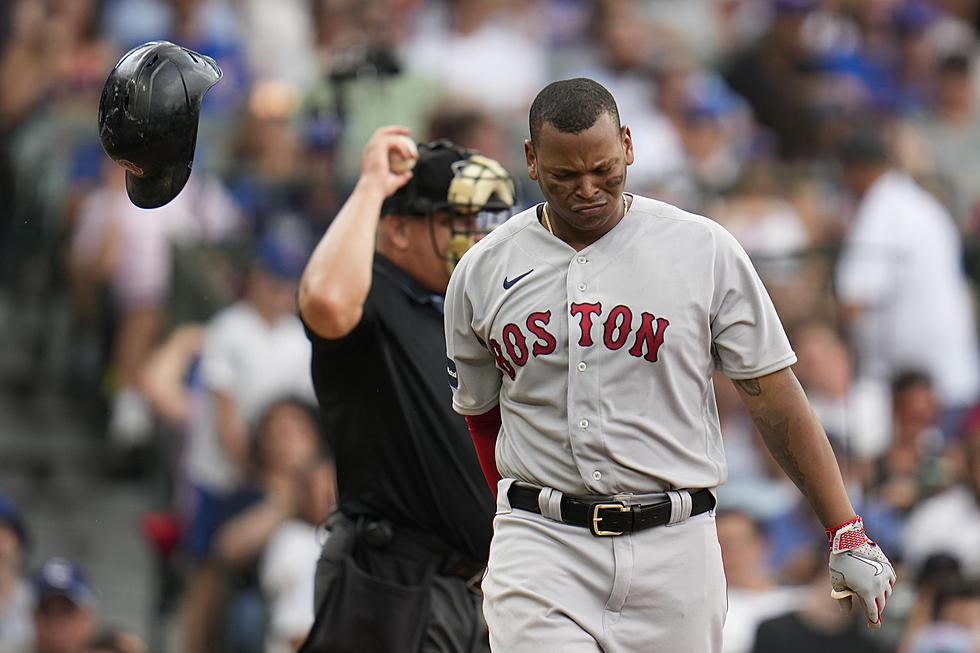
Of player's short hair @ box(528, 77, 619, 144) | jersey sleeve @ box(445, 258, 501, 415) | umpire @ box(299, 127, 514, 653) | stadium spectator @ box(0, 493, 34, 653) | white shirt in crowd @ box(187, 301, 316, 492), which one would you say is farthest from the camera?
white shirt in crowd @ box(187, 301, 316, 492)

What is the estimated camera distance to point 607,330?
Result: 3449mm

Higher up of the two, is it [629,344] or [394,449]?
[629,344]

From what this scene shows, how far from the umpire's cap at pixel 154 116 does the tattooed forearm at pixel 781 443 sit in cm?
156

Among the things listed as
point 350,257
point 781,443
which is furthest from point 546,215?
point 350,257

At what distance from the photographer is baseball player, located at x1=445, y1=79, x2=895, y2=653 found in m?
3.43

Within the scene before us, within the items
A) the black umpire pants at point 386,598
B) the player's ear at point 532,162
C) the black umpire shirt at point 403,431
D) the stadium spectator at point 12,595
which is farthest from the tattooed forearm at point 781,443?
the stadium spectator at point 12,595

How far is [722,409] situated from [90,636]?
324 cm

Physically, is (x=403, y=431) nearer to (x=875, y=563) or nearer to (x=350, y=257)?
(x=350, y=257)

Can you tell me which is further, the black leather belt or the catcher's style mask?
the catcher's style mask

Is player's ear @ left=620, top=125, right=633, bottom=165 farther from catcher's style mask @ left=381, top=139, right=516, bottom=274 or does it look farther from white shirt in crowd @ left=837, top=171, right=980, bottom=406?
white shirt in crowd @ left=837, top=171, right=980, bottom=406

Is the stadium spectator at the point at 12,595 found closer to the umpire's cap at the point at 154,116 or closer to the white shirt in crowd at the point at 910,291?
the umpire's cap at the point at 154,116

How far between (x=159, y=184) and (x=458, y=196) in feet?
3.63

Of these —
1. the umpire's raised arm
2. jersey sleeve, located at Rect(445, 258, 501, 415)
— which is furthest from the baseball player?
the umpire's raised arm

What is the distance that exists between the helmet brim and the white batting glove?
1.81 meters
